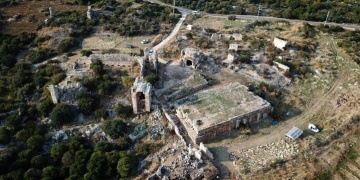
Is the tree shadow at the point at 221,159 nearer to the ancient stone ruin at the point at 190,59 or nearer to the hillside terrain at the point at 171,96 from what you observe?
the hillside terrain at the point at 171,96

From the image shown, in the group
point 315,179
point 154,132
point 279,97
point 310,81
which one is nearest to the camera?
point 315,179

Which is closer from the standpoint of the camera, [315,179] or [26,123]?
[315,179]

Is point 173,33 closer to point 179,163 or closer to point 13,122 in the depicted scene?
point 13,122

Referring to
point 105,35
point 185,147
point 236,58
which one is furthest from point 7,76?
point 236,58

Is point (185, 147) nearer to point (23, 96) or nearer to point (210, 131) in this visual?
point (210, 131)

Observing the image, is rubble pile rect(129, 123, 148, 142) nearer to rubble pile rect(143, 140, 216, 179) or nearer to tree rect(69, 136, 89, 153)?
rubble pile rect(143, 140, 216, 179)
